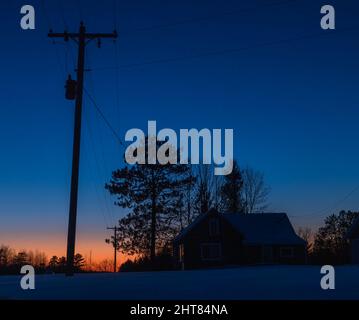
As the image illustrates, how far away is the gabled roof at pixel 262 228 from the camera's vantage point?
2235 inches

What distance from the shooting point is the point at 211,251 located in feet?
184

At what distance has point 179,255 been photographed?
5869 cm

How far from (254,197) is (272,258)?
16.1m

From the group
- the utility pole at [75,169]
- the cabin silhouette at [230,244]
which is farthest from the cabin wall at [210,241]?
the utility pole at [75,169]

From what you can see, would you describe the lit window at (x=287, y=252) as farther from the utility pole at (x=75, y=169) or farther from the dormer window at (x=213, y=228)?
the utility pole at (x=75, y=169)

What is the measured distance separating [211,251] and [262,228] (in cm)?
616

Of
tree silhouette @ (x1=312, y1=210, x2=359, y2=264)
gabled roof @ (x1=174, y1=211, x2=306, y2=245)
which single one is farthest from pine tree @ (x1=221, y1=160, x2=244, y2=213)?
tree silhouette @ (x1=312, y1=210, x2=359, y2=264)

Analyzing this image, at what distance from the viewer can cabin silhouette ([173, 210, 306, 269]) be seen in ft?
183

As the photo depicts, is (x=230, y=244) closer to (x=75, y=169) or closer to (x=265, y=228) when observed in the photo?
(x=265, y=228)

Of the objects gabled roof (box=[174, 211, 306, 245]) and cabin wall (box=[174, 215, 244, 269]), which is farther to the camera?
gabled roof (box=[174, 211, 306, 245])

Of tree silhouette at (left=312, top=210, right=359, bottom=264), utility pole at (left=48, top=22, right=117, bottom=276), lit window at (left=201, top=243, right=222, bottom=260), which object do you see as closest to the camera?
utility pole at (left=48, top=22, right=117, bottom=276)

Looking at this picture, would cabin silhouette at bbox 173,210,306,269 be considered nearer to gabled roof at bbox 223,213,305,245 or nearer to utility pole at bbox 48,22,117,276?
gabled roof at bbox 223,213,305,245

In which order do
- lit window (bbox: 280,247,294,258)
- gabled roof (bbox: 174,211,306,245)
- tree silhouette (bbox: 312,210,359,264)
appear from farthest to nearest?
tree silhouette (bbox: 312,210,359,264) < lit window (bbox: 280,247,294,258) < gabled roof (bbox: 174,211,306,245)
